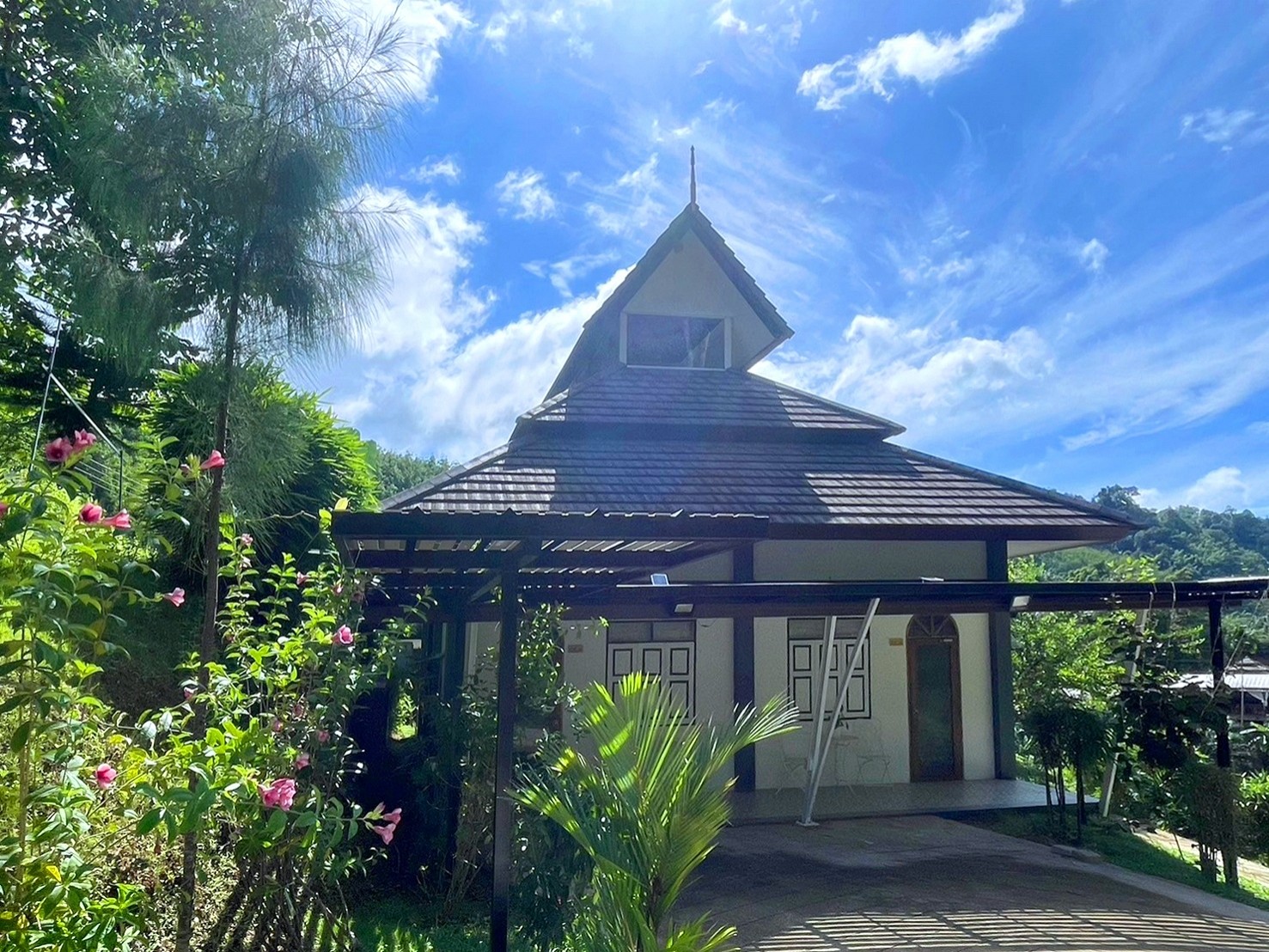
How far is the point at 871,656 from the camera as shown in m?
11.3

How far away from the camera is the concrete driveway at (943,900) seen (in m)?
5.45

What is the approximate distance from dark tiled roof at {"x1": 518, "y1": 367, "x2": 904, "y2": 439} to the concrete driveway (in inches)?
209

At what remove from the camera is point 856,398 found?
13539 millimetres

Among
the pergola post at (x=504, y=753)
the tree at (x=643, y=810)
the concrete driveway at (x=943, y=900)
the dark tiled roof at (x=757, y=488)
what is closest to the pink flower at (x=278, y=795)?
the tree at (x=643, y=810)

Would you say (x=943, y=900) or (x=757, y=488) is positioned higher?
(x=757, y=488)

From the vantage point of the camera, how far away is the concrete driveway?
5.45 m

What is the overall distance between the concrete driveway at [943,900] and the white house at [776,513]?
1.87m

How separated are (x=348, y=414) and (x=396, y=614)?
2.22 m

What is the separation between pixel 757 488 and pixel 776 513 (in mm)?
644

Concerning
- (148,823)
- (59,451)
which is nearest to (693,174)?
(59,451)

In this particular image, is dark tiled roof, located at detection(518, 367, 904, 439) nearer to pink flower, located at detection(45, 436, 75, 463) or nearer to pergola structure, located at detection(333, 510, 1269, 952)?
pergola structure, located at detection(333, 510, 1269, 952)

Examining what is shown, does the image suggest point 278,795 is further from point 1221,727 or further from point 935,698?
point 935,698

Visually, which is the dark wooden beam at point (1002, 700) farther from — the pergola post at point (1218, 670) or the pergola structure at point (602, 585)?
the pergola post at point (1218, 670)

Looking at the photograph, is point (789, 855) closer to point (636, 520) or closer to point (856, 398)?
point (636, 520)
